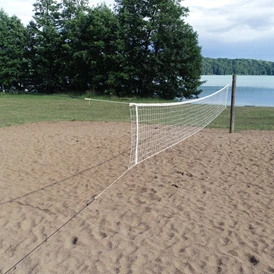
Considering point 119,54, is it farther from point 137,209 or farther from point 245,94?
point 137,209

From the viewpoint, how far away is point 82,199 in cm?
474

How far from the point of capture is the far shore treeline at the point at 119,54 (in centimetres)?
2488

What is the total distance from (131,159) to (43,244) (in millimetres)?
3376

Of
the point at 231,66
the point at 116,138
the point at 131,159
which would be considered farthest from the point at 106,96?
the point at 231,66

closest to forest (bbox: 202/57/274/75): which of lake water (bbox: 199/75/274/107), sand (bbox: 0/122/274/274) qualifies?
lake water (bbox: 199/75/274/107)

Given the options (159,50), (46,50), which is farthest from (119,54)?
(46,50)

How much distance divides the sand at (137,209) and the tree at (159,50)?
706 inches

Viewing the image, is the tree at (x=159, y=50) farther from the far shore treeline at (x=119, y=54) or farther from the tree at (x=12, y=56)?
the tree at (x=12, y=56)

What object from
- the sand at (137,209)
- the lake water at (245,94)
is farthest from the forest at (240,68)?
the sand at (137,209)

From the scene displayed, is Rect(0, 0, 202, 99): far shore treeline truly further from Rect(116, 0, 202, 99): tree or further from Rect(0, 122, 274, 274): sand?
Rect(0, 122, 274, 274): sand

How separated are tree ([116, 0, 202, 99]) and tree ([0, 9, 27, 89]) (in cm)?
887

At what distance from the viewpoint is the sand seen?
126 inches

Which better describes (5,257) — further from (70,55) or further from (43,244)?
(70,55)

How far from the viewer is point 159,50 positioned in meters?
25.5
